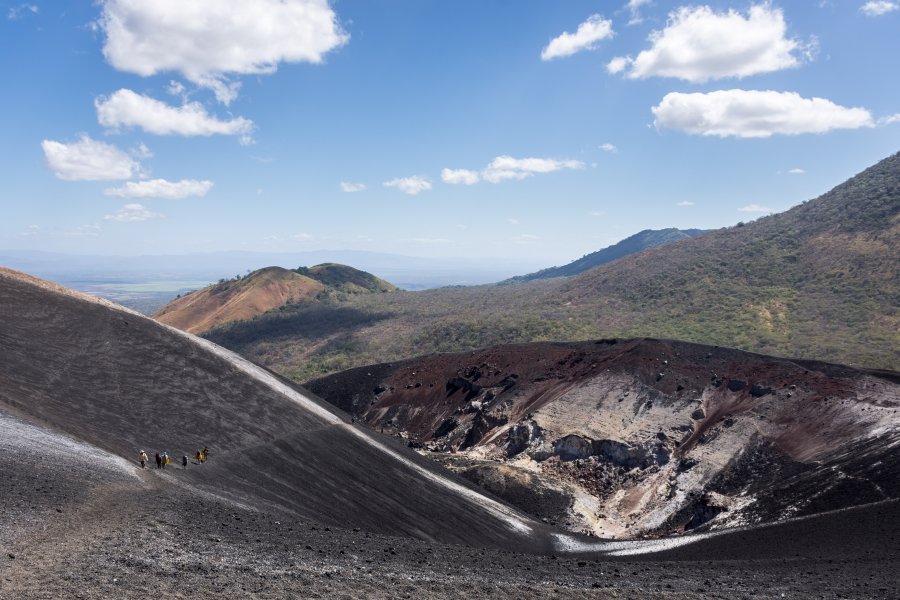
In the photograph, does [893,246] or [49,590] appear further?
[893,246]

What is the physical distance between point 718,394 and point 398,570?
137 ft

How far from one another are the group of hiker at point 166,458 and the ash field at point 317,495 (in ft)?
1.33

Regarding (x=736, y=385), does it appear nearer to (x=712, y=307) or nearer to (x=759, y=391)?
(x=759, y=391)

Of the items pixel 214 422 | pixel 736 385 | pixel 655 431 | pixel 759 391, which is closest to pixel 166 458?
pixel 214 422

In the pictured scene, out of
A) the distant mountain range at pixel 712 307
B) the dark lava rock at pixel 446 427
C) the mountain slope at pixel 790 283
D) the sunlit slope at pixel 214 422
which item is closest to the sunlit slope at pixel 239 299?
the distant mountain range at pixel 712 307

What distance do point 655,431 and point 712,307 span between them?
54.2m

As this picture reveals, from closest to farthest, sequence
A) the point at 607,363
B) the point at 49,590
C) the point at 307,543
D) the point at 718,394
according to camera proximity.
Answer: the point at 49,590 → the point at 307,543 → the point at 718,394 → the point at 607,363

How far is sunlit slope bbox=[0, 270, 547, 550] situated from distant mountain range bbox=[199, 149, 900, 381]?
53106mm

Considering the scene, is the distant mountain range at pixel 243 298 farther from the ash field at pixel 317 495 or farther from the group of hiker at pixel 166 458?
the group of hiker at pixel 166 458

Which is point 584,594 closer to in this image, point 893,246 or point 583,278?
point 893,246

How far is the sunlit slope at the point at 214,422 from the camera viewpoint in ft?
88.4

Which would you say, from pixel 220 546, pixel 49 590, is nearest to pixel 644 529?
pixel 220 546

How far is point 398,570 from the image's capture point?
17.5 metres

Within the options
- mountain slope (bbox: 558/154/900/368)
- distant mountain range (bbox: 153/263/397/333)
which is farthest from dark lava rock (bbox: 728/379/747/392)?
distant mountain range (bbox: 153/263/397/333)
